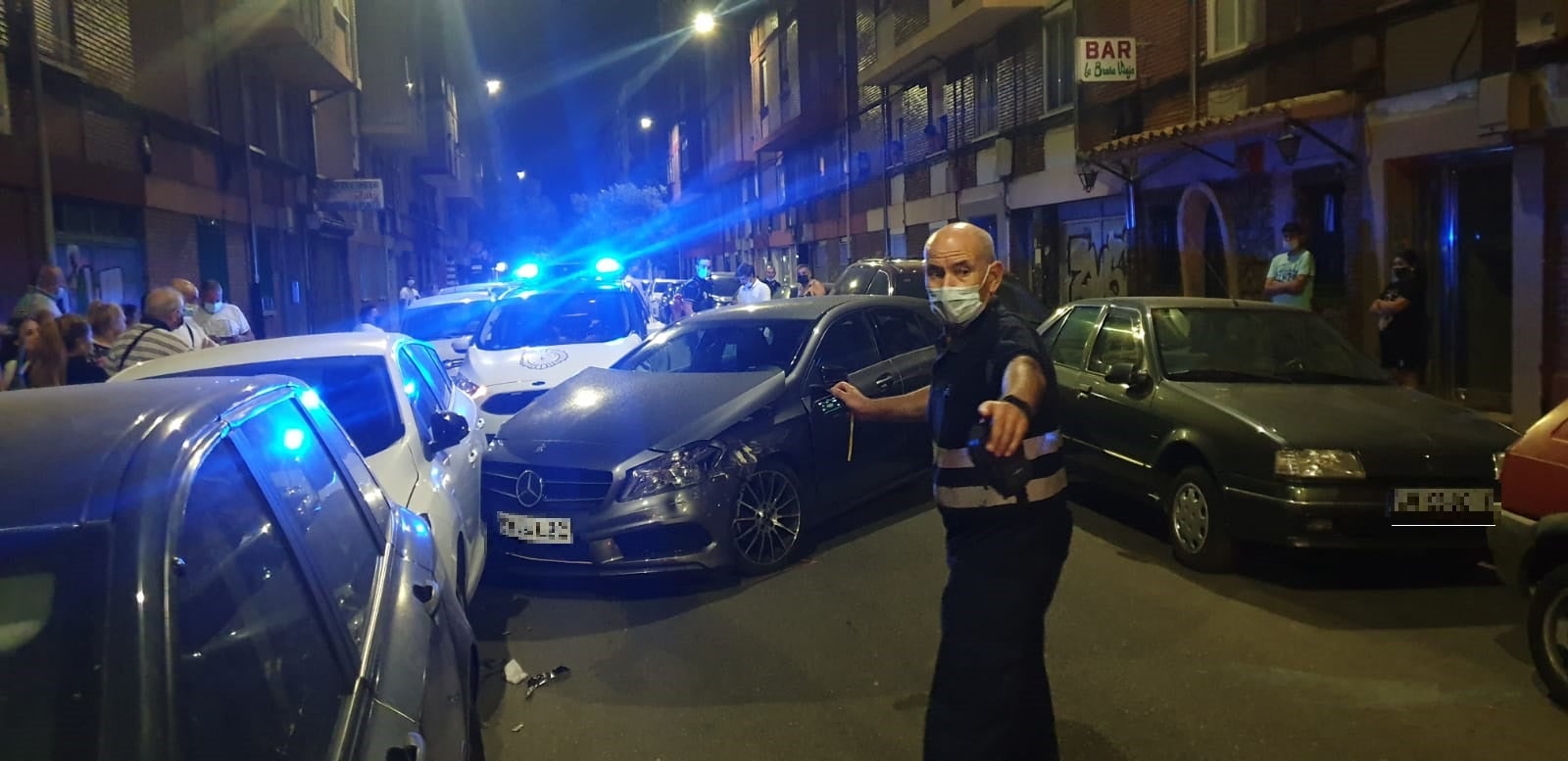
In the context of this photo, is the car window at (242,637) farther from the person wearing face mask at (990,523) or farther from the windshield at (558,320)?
the windshield at (558,320)

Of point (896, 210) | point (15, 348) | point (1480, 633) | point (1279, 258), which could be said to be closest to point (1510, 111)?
point (1279, 258)

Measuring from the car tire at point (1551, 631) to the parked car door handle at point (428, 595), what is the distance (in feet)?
13.7

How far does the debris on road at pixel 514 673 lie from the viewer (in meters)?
5.16

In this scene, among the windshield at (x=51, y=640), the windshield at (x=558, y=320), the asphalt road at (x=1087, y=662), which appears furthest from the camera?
the windshield at (x=558, y=320)

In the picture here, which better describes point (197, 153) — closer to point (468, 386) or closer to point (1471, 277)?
point (468, 386)

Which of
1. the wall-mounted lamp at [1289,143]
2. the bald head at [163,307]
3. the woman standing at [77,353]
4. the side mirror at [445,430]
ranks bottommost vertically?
the side mirror at [445,430]

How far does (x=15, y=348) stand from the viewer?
8.21 m

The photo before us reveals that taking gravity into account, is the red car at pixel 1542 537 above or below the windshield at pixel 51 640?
below

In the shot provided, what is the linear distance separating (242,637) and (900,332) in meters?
6.64

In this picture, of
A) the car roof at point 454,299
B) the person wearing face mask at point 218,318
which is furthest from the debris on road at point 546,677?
the car roof at point 454,299

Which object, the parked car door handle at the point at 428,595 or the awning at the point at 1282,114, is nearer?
the parked car door handle at the point at 428,595

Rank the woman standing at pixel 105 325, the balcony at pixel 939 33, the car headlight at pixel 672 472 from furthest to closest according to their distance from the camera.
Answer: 1. the balcony at pixel 939 33
2. the woman standing at pixel 105 325
3. the car headlight at pixel 672 472

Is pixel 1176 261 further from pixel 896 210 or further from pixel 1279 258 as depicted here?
pixel 896 210

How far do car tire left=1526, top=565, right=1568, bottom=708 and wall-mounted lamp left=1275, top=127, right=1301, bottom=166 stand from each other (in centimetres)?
852
